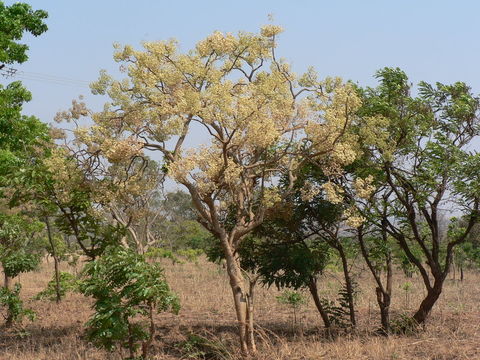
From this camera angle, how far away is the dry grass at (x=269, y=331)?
10.4 metres

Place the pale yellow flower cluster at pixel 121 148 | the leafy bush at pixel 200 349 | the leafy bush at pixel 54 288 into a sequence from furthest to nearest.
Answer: the leafy bush at pixel 54 288
the leafy bush at pixel 200 349
the pale yellow flower cluster at pixel 121 148

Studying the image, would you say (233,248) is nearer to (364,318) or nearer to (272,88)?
(272,88)

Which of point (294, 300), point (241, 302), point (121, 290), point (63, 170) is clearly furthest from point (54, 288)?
point (121, 290)

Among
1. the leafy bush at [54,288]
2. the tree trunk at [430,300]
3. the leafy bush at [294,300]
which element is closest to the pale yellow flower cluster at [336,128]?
the tree trunk at [430,300]

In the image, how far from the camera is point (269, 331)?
401 inches

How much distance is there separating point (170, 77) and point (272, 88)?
1943 millimetres

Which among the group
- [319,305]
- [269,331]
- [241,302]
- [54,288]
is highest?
[54,288]

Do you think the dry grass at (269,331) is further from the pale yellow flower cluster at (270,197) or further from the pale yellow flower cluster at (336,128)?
the pale yellow flower cluster at (336,128)

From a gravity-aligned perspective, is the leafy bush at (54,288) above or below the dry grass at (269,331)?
above

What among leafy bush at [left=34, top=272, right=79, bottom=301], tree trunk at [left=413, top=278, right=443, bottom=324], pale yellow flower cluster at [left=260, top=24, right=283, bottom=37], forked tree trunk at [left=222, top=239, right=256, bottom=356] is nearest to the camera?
forked tree trunk at [left=222, top=239, right=256, bottom=356]

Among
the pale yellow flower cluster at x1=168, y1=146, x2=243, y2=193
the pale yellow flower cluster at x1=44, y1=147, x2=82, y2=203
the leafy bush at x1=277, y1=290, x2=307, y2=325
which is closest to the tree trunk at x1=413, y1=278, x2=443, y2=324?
the leafy bush at x1=277, y1=290, x2=307, y2=325

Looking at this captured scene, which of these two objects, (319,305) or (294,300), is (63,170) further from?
(294,300)

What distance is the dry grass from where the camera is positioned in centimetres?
1044

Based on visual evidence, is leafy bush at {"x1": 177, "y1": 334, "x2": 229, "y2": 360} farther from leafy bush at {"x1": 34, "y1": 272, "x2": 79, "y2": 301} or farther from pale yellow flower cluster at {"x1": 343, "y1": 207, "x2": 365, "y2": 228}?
leafy bush at {"x1": 34, "y1": 272, "x2": 79, "y2": 301}
